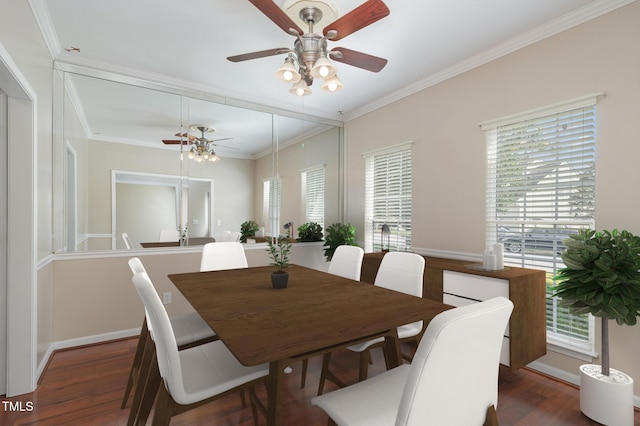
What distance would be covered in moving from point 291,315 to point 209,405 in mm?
1216

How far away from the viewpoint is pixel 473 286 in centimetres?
252

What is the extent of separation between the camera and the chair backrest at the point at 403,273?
2150mm

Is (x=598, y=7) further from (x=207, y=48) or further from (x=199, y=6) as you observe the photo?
(x=207, y=48)

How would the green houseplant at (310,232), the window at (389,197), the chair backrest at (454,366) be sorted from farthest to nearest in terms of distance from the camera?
the green houseplant at (310,232) < the window at (389,197) < the chair backrest at (454,366)

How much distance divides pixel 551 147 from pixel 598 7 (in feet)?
3.27

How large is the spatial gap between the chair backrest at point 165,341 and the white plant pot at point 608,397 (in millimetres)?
2380

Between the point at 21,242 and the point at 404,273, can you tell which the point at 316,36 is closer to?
the point at 404,273

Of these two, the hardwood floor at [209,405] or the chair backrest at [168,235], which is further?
the chair backrest at [168,235]

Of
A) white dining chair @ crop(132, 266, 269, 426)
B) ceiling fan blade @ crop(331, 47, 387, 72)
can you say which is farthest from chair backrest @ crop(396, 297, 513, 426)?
ceiling fan blade @ crop(331, 47, 387, 72)

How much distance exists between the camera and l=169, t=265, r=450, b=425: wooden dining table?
1104 mm

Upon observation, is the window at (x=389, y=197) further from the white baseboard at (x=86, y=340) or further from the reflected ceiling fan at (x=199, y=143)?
the white baseboard at (x=86, y=340)

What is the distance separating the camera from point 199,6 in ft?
7.59

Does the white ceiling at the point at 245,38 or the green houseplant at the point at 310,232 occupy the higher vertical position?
the white ceiling at the point at 245,38

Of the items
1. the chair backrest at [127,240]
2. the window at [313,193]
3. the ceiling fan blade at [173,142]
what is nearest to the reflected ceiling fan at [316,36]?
the ceiling fan blade at [173,142]
